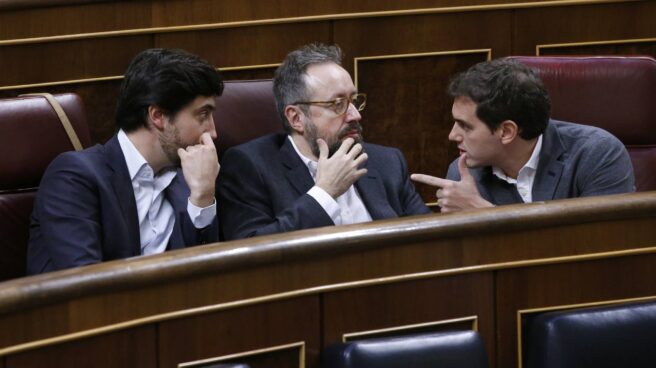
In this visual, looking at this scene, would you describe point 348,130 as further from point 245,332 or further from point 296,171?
point 245,332

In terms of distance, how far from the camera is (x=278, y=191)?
1200 millimetres

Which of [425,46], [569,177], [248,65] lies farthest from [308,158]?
[425,46]

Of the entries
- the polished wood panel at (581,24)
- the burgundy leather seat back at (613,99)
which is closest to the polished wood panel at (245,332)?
the burgundy leather seat back at (613,99)

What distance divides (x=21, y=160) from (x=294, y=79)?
0.27 meters

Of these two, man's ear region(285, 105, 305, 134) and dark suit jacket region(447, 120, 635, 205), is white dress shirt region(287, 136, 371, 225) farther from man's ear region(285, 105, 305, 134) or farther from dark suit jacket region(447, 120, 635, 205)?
dark suit jacket region(447, 120, 635, 205)

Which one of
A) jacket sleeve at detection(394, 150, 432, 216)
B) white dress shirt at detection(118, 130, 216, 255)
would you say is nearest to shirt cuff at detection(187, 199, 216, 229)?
white dress shirt at detection(118, 130, 216, 255)

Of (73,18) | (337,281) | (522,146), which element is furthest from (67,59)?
(337,281)

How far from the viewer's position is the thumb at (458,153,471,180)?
1.24 metres

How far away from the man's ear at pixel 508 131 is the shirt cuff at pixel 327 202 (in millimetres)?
195

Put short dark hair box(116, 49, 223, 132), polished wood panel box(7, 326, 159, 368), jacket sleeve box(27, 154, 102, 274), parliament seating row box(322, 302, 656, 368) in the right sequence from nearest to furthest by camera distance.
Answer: polished wood panel box(7, 326, 159, 368), parliament seating row box(322, 302, 656, 368), jacket sleeve box(27, 154, 102, 274), short dark hair box(116, 49, 223, 132)

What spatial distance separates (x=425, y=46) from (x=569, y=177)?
444mm

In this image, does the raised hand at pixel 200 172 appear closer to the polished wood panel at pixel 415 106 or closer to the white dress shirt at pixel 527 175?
the white dress shirt at pixel 527 175

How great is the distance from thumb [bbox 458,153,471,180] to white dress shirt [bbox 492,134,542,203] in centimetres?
4

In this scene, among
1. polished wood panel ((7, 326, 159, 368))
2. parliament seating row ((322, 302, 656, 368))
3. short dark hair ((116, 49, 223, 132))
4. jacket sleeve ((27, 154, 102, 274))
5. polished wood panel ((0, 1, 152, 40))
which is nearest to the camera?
polished wood panel ((7, 326, 159, 368))
